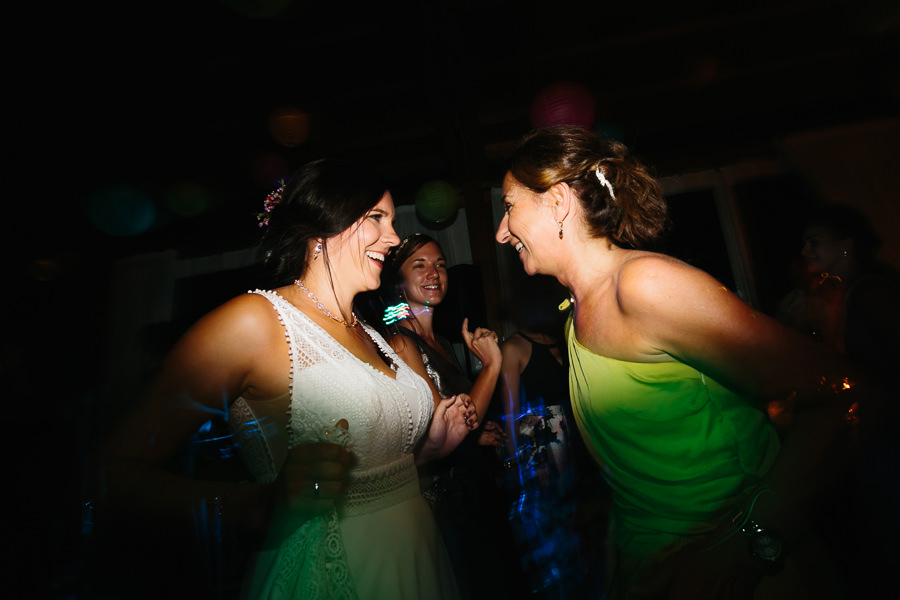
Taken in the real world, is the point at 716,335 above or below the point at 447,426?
above

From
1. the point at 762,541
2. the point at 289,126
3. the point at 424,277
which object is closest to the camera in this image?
the point at 762,541

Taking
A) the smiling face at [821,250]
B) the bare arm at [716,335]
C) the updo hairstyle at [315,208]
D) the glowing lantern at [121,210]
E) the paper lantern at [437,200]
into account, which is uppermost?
the glowing lantern at [121,210]

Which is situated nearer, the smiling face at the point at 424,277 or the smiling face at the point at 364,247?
the smiling face at the point at 364,247

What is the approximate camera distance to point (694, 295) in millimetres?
1084

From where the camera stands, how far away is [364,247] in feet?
6.04

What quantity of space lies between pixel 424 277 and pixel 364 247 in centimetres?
170


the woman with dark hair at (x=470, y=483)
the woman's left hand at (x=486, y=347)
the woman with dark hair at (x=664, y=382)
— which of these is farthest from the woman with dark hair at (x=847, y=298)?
the woman with dark hair at (x=470, y=483)

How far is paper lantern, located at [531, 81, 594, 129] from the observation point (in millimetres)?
3947

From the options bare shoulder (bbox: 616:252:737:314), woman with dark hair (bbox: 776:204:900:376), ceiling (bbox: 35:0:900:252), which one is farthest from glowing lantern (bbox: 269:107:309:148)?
woman with dark hair (bbox: 776:204:900:376)

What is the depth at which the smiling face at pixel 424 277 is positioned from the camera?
11.3 feet

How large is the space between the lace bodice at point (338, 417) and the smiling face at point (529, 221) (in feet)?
2.70

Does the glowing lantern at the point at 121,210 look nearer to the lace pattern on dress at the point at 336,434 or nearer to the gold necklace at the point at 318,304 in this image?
the gold necklace at the point at 318,304

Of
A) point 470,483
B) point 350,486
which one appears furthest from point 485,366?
point 350,486

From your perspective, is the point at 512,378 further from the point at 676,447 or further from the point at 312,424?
the point at 312,424
